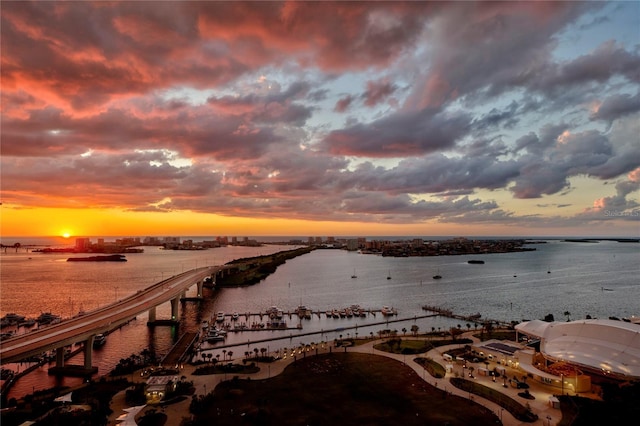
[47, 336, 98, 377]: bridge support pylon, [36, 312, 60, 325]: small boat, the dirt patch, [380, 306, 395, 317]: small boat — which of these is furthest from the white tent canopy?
[380, 306, 395, 317]: small boat

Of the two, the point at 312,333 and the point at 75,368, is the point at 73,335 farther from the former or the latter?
the point at 312,333

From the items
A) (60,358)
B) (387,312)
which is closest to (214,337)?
(60,358)

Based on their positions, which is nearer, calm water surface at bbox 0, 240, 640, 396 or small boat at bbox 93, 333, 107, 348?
small boat at bbox 93, 333, 107, 348

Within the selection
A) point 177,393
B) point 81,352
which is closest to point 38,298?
point 81,352

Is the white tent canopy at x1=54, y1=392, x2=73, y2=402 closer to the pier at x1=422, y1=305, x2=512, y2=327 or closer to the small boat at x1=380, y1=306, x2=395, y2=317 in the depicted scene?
the small boat at x1=380, y1=306, x2=395, y2=317

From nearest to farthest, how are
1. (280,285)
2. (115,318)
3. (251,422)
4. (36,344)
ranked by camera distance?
1. (251,422)
2. (36,344)
3. (115,318)
4. (280,285)

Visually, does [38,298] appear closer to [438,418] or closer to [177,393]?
[177,393]

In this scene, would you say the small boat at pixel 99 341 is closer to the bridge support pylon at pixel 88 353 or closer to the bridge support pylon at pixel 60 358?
the bridge support pylon at pixel 60 358
